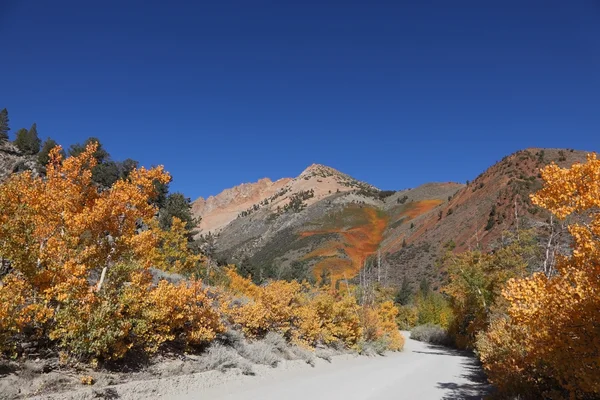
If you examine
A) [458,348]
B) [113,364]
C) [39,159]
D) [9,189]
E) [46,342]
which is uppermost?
[39,159]

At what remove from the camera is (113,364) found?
8062 millimetres

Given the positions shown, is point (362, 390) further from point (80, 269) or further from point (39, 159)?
point (39, 159)

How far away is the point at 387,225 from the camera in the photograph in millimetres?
105938

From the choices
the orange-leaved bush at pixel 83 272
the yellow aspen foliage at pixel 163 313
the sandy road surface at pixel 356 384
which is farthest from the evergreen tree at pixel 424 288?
the orange-leaved bush at pixel 83 272

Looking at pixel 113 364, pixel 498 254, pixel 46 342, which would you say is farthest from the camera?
pixel 498 254

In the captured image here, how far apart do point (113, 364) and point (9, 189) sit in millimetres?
4205

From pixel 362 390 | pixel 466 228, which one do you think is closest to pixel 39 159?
pixel 362 390

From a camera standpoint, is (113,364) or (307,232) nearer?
(113,364)

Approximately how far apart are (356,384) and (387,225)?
97.1 metres

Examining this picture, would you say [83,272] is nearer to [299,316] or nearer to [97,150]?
[299,316]

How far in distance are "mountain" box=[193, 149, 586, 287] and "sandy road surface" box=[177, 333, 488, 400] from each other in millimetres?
11670

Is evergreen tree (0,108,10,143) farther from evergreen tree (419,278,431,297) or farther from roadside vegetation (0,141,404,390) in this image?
evergreen tree (419,278,431,297)

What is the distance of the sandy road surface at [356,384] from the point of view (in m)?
9.34

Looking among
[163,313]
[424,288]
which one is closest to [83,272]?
[163,313]
